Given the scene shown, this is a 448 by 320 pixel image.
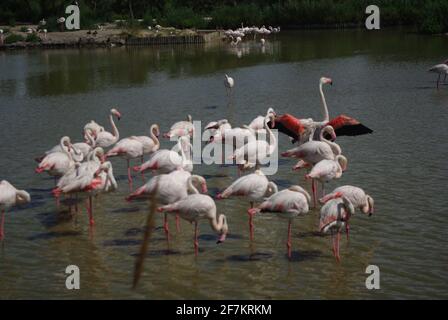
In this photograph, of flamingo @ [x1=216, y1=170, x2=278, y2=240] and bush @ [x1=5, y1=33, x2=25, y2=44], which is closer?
flamingo @ [x1=216, y1=170, x2=278, y2=240]

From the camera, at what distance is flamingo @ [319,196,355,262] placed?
24.5ft

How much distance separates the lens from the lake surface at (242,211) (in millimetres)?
7117

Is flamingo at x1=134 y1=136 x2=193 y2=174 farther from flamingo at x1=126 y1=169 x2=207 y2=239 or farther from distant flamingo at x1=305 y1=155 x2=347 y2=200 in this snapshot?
distant flamingo at x1=305 y1=155 x2=347 y2=200

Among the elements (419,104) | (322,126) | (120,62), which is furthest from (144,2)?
(322,126)

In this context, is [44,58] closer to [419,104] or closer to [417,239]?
[419,104]

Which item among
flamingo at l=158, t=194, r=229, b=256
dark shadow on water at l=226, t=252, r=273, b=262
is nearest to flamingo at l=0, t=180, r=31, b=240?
flamingo at l=158, t=194, r=229, b=256

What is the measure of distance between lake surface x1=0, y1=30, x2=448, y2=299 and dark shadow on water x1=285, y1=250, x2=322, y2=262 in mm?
12

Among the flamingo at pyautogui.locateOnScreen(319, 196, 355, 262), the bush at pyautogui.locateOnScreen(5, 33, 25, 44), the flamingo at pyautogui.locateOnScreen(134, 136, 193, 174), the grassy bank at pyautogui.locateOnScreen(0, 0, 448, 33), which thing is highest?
the grassy bank at pyautogui.locateOnScreen(0, 0, 448, 33)

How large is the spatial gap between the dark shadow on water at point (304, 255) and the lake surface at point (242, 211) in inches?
0.5

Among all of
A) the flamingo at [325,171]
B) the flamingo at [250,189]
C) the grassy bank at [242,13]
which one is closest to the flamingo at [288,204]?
the flamingo at [250,189]

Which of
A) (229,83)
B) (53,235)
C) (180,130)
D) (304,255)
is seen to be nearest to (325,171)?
(304,255)

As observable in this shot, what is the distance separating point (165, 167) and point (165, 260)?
1952 millimetres
